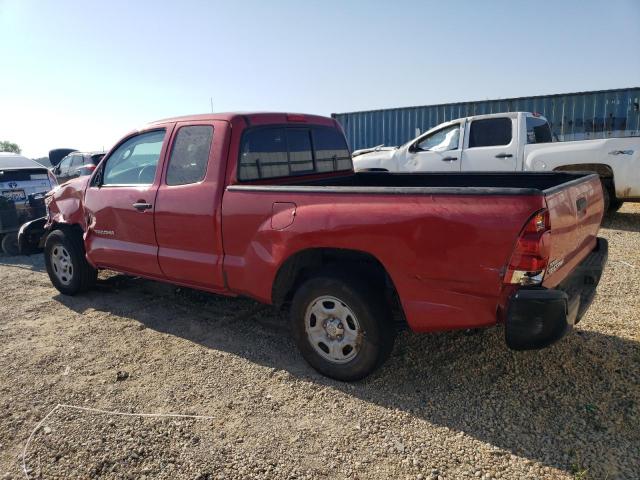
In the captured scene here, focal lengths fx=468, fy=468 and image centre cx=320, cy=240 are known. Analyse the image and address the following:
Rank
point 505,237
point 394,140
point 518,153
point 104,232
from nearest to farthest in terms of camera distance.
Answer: point 505,237 < point 104,232 < point 518,153 < point 394,140

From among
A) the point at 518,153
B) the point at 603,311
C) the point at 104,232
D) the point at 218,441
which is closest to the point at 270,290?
the point at 218,441

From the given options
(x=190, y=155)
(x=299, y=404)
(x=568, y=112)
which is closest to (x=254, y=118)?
(x=190, y=155)

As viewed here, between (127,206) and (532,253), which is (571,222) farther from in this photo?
(127,206)

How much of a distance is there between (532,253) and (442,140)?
22.3 feet

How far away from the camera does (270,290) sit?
3385 millimetres

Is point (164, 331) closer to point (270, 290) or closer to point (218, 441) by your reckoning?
point (270, 290)

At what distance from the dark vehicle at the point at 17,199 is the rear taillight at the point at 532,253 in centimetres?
777

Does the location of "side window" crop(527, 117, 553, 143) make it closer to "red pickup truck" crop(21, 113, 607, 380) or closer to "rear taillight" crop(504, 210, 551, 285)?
"red pickup truck" crop(21, 113, 607, 380)

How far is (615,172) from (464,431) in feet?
21.8

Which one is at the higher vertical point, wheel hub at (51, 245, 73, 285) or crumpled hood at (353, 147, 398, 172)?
crumpled hood at (353, 147, 398, 172)

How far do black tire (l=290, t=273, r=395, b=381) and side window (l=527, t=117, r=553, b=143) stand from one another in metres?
6.34

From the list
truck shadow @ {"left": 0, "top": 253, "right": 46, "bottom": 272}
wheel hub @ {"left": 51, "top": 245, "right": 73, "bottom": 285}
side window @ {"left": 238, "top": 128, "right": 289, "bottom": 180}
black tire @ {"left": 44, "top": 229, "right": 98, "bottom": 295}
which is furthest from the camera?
truck shadow @ {"left": 0, "top": 253, "right": 46, "bottom": 272}

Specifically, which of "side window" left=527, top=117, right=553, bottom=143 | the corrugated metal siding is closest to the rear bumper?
"side window" left=527, top=117, right=553, bottom=143

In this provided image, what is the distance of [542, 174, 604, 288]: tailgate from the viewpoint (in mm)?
2494
